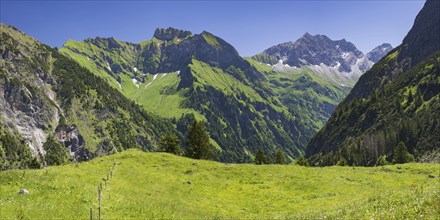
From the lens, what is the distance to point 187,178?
53.0 meters

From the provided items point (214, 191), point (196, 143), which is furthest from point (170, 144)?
point (214, 191)

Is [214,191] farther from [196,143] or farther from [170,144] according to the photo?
[170,144]

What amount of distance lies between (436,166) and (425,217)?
52450mm

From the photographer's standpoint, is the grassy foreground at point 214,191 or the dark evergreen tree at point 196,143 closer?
the grassy foreground at point 214,191

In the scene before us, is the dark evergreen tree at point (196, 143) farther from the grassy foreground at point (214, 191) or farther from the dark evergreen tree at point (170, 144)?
the grassy foreground at point (214, 191)

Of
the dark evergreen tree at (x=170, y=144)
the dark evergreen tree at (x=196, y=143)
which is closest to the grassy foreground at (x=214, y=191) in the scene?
the dark evergreen tree at (x=196, y=143)

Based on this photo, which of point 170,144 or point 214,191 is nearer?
point 214,191

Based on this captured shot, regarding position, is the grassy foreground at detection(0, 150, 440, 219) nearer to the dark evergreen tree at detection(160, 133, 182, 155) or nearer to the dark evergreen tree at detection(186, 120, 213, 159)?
the dark evergreen tree at detection(186, 120, 213, 159)

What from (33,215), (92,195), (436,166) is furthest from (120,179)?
(436,166)

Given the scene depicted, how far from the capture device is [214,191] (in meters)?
47.2

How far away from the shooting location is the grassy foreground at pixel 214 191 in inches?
933

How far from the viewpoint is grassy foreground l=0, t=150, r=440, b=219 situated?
77.7 feet

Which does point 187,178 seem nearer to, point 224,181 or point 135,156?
point 224,181

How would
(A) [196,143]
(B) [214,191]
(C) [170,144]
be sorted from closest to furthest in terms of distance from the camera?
(B) [214,191]
(A) [196,143]
(C) [170,144]
